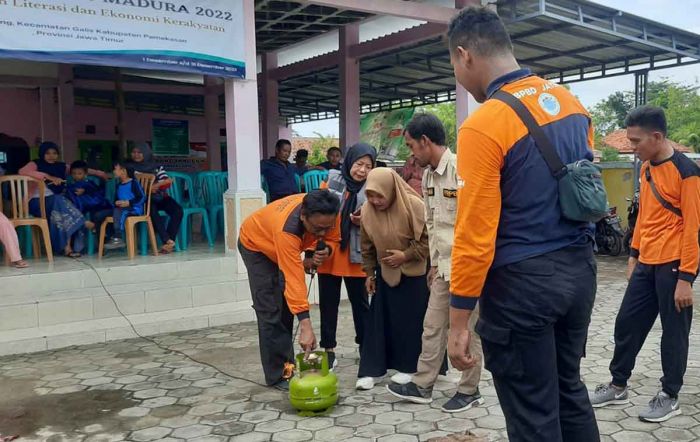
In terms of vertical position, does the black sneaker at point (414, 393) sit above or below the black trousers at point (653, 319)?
below

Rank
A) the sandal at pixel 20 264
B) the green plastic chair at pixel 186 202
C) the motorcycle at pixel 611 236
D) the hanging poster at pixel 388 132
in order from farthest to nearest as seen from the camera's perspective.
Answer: the hanging poster at pixel 388 132
the motorcycle at pixel 611 236
the green plastic chair at pixel 186 202
the sandal at pixel 20 264

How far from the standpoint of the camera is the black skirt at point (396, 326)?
4.05m

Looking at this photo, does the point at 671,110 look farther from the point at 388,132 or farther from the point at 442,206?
the point at 442,206

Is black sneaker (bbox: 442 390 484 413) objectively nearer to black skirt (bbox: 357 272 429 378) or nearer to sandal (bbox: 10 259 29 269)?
black skirt (bbox: 357 272 429 378)

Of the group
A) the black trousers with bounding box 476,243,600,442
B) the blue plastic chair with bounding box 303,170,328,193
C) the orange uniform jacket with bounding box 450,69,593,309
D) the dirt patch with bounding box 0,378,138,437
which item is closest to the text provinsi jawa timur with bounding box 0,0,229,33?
the blue plastic chair with bounding box 303,170,328,193

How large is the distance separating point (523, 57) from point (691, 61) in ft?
8.56

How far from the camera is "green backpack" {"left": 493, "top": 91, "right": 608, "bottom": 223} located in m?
1.93

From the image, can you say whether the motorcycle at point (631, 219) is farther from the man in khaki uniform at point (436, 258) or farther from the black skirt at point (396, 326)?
the man in khaki uniform at point (436, 258)

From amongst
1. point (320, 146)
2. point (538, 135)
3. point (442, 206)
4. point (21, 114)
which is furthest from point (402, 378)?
point (320, 146)

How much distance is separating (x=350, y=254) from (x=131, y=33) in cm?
335

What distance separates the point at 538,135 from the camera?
1.94 m

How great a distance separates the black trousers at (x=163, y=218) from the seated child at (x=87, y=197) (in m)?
0.48

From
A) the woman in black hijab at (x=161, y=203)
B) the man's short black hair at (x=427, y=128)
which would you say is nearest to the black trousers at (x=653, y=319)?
the man's short black hair at (x=427, y=128)

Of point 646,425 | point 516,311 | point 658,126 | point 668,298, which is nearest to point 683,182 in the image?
point 658,126
